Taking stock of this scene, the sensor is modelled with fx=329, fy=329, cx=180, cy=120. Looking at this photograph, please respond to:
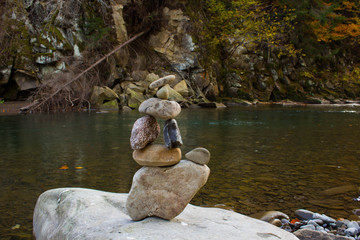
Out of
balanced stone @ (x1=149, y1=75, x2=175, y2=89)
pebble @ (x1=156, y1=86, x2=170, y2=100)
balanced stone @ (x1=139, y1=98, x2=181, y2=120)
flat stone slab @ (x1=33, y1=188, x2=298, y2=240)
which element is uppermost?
balanced stone @ (x1=149, y1=75, x2=175, y2=89)

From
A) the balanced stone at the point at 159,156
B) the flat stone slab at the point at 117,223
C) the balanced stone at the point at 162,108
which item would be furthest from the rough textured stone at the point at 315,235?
the balanced stone at the point at 162,108

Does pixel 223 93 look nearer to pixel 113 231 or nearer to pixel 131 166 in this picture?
pixel 131 166

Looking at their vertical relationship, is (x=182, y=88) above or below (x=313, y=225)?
above

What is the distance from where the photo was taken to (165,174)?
2938 mm

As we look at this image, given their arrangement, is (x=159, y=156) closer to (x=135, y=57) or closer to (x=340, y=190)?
(x=340, y=190)

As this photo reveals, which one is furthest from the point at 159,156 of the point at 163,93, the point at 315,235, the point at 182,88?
the point at 182,88

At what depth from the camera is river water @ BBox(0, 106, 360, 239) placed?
407cm

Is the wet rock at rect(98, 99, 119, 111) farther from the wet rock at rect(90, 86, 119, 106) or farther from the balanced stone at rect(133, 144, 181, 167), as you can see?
the balanced stone at rect(133, 144, 181, 167)

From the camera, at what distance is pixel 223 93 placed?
25516 millimetres

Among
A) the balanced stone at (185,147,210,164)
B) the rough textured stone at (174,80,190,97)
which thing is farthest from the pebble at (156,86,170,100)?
the rough textured stone at (174,80,190,97)

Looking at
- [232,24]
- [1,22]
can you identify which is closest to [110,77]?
[1,22]

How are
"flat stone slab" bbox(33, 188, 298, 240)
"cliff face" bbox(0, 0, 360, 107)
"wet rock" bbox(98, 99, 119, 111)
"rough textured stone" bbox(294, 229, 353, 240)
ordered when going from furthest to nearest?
"cliff face" bbox(0, 0, 360, 107) → "wet rock" bbox(98, 99, 119, 111) → "rough textured stone" bbox(294, 229, 353, 240) → "flat stone slab" bbox(33, 188, 298, 240)

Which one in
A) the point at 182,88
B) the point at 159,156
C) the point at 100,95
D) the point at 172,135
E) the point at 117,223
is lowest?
the point at 117,223

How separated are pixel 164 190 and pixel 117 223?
19.0 inches
